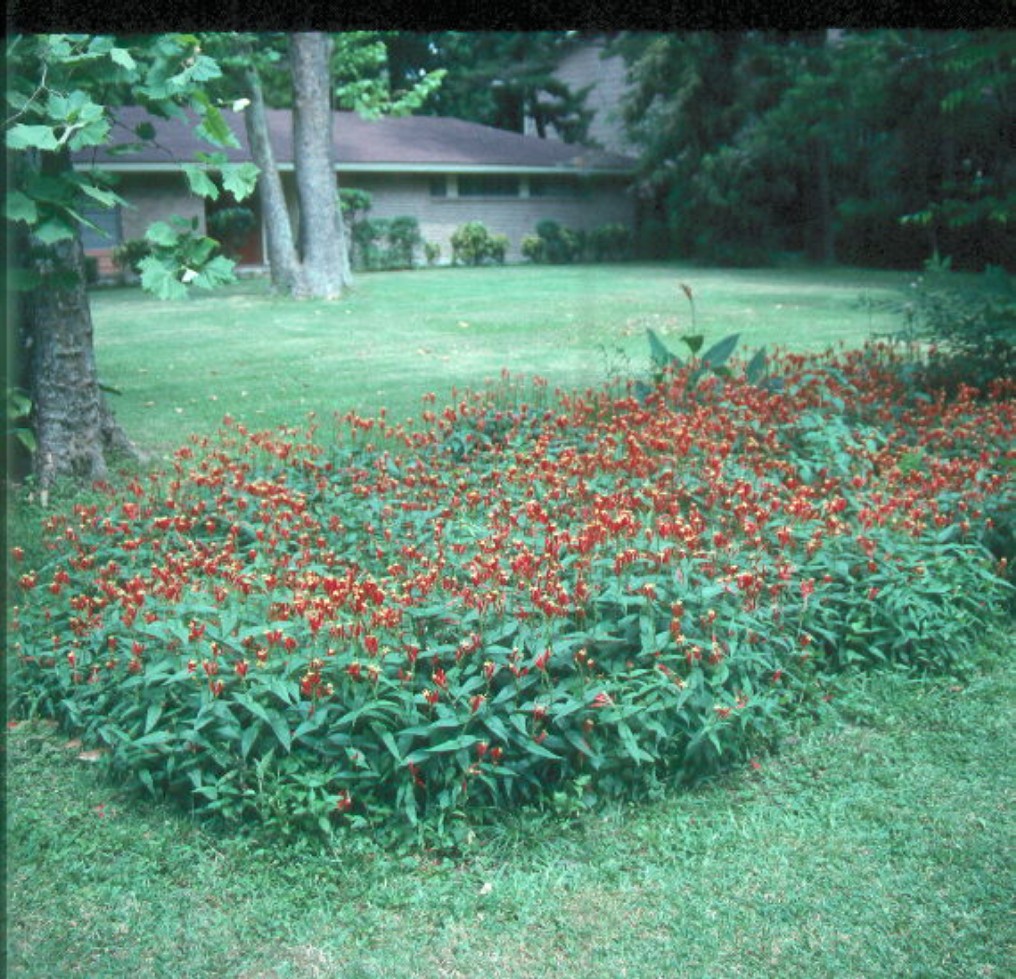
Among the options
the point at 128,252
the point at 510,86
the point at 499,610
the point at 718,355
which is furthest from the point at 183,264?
the point at 510,86

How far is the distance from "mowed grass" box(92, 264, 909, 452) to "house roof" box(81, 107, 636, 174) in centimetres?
532

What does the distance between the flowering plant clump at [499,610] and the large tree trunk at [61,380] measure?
0.90 metres

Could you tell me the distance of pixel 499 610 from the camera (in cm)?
368

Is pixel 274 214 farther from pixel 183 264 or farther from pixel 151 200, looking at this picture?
pixel 183 264

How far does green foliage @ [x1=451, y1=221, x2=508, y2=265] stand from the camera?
2936 centimetres

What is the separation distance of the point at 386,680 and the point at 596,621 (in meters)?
0.75

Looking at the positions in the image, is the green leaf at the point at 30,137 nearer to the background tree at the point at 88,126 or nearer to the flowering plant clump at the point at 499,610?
the background tree at the point at 88,126

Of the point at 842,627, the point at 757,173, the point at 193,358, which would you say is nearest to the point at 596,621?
the point at 842,627

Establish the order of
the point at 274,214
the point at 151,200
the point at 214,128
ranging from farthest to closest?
the point at 151,200
the point at 274,214
the point at 214,128

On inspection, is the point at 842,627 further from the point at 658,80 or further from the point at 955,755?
the point at 658,80

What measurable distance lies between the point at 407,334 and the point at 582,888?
12.2 metres

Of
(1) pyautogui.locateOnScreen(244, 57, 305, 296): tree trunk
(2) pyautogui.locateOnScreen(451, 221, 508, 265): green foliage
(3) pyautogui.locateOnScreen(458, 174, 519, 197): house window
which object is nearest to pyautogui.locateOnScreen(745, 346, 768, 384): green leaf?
(1) pyautogui.locateOnScreen(244, 57, 305, 296): tree trunk

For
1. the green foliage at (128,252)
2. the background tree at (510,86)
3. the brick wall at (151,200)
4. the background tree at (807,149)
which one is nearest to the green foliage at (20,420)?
the green foliage at (128,252)

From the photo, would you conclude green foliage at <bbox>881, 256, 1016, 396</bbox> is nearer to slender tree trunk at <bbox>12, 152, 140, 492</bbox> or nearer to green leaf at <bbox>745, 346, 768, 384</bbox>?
green leaf at <bbox>745, 346, 768, 384</bbox>
